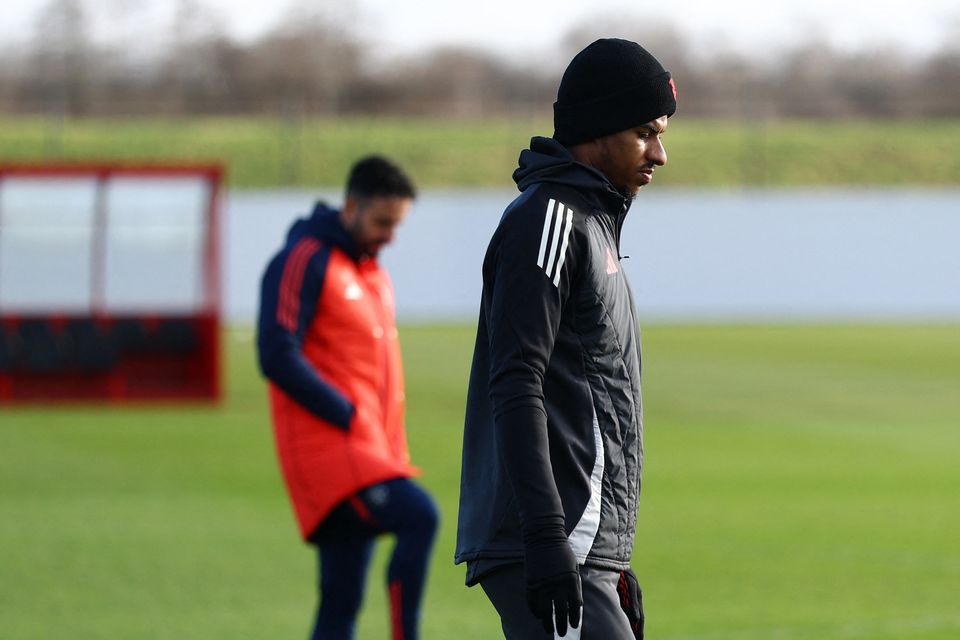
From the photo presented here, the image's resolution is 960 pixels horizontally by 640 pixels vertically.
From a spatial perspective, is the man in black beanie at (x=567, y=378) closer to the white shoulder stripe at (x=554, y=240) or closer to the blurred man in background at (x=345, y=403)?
the white shoulder stripe at (x=554, y=240)

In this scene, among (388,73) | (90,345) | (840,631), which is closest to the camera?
(840,631)

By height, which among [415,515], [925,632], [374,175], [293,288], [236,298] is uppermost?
[374,175]

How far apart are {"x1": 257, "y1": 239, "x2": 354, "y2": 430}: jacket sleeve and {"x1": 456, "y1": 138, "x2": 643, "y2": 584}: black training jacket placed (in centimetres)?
201

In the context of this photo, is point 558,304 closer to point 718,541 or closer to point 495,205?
point 718,541

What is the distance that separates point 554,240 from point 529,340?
0.70 feet

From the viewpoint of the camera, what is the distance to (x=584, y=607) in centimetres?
353

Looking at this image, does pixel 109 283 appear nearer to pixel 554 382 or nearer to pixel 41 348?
pixel 41 348

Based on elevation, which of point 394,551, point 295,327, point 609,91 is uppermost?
point 609,91

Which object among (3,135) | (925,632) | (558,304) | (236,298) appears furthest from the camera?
(3,135)

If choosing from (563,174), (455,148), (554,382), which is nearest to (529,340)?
(554,382)

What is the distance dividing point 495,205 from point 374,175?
28.1m

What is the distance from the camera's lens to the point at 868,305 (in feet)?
113

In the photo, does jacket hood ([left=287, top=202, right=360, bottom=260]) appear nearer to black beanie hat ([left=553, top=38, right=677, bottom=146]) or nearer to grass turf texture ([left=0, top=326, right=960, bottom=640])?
grass turf texture ([left=0, top=326, right=960, bottom=640])

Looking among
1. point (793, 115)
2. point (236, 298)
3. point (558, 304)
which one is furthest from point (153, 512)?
point (793, 115)
